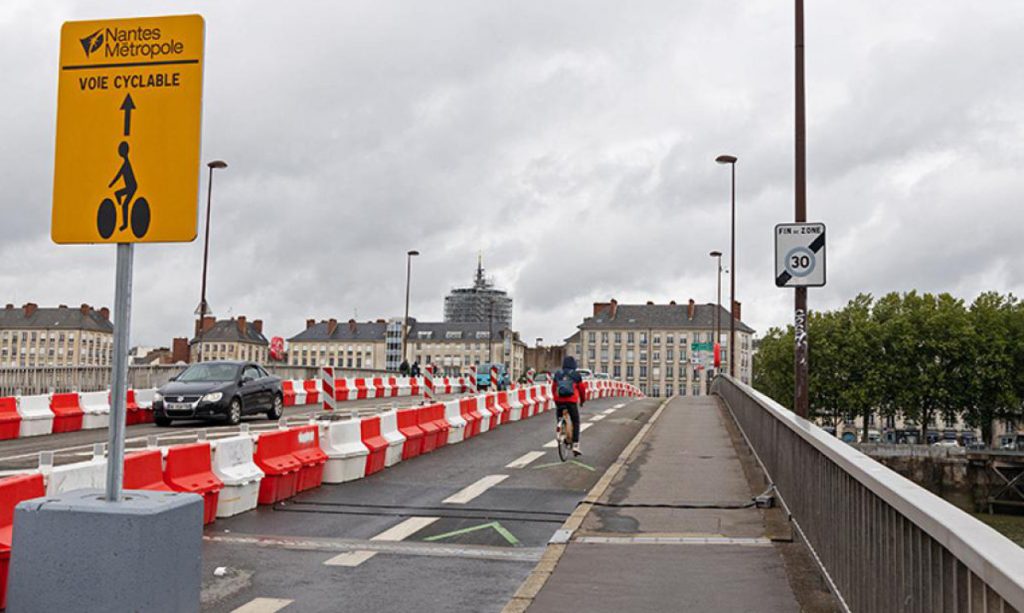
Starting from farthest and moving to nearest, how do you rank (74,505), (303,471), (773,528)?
(303,471) → (773,528) → (74,505)

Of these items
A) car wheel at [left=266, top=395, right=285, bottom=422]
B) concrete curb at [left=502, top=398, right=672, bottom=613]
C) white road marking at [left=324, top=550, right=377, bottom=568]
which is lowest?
white road marking at [left=324, top=550, right=377, bottom=568]

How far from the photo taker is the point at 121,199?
511 centimetres

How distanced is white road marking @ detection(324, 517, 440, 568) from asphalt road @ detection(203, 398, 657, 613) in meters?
0.01

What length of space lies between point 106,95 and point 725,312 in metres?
167

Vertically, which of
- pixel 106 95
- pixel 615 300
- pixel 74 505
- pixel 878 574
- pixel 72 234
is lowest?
pixel 878 574

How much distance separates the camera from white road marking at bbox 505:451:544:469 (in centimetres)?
1627

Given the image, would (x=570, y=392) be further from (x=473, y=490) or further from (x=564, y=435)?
(x=473, y=490)

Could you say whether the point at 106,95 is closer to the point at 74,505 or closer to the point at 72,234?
the point at 72,234

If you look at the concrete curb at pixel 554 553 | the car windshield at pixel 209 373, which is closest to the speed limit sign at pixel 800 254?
the concrete curb at pixel 554 553

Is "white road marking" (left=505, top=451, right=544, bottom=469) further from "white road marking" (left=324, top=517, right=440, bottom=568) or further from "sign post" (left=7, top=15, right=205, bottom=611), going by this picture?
"sign post" (left=7, top=15, right=205, bottom=611)

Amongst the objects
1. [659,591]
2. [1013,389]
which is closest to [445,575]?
[659,591]

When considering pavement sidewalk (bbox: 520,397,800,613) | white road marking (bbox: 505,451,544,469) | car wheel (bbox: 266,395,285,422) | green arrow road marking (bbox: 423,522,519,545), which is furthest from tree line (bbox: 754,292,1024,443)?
green arrow road marking (bbox: 423,522,519,545)

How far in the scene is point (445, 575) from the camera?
8.12m

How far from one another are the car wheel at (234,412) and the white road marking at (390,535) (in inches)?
523
